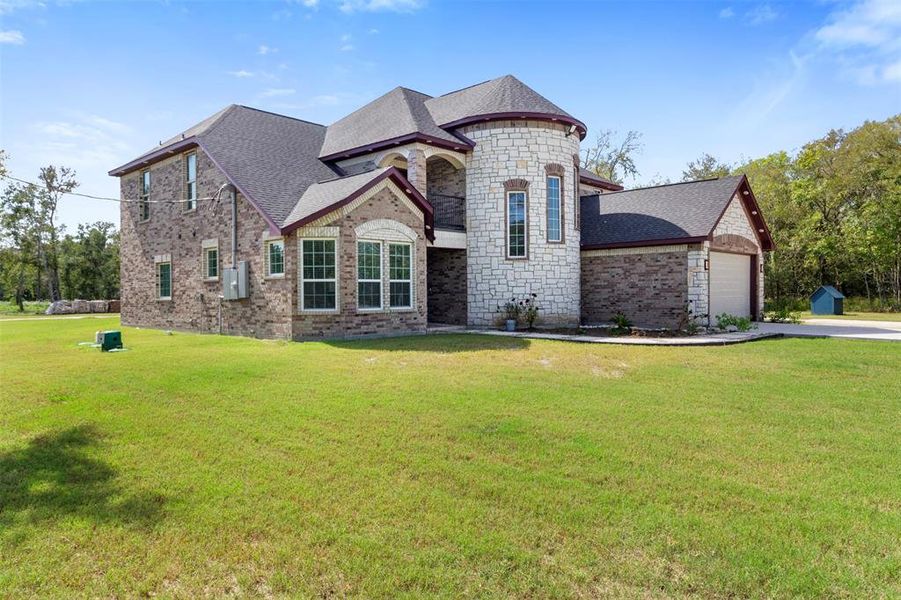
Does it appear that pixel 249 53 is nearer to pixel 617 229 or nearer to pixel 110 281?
pixel 617 229

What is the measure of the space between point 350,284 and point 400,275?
182cm

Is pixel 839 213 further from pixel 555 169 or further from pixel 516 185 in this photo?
pixel 516 185

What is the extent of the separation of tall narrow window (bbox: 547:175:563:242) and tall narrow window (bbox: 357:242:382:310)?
6.24m

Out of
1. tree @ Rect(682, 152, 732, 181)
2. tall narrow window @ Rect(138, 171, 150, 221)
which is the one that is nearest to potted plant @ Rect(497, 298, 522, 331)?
tall narrow window @ Rect(138, 171, 150, 221)

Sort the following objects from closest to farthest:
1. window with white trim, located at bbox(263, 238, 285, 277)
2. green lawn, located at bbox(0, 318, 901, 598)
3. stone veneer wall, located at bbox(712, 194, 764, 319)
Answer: green lawn, located at bbox(0, 318, 901, 598)
window with white trim, located at bbox(263, 238, 285, 277)
stone veneer wall, located at bbox(712, 194, 764, 319)

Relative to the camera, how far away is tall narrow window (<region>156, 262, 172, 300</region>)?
1966 cm

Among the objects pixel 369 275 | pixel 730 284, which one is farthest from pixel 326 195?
pixel 730 284

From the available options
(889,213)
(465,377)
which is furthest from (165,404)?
(889,213)

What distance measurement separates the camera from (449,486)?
4.54 metres

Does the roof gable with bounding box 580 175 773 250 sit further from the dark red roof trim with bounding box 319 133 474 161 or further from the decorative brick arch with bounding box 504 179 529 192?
the dark red roof trim with bounding box 319 133 474 161

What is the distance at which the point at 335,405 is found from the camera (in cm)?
714

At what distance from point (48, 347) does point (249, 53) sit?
898 cm

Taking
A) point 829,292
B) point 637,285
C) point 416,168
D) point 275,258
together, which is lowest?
point 829,292

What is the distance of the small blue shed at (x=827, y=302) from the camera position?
26688 millimetres
